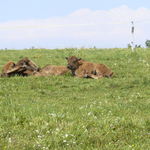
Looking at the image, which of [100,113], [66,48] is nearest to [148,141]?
[100,113]

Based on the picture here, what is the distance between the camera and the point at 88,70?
12.1 m

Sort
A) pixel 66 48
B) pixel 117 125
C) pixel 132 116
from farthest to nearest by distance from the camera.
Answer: pixel 66 48 → pixel 132 116 → pixel 117 125

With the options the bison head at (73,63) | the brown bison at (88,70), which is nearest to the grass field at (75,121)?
the brown bison at (88,70)

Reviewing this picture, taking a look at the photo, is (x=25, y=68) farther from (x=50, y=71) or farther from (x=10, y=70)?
(x=50, y=71)

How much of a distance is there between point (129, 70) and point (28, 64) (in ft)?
18.6

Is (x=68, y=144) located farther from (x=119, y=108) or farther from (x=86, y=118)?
(x=119, y=108)

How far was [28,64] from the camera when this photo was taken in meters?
12.6

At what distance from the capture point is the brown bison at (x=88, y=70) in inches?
470

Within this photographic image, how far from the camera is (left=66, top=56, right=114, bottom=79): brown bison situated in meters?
11.9

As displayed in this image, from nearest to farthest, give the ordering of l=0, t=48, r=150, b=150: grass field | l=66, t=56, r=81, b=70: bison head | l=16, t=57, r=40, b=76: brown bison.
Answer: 1. l=0, t=48, r=150, b=150: grass field
2. l=66, t=56, r=81, b=70: bison head
3. l=16, t=57, r=40, b=76: brown bison

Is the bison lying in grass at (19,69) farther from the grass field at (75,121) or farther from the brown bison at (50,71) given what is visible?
the grass field at (75,121)

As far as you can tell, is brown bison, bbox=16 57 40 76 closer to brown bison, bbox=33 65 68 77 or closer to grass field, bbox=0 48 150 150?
brown bison, bbox=33 65 68 77

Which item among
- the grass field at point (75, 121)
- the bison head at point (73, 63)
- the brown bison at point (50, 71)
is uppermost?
the bison head at point (73, 63)

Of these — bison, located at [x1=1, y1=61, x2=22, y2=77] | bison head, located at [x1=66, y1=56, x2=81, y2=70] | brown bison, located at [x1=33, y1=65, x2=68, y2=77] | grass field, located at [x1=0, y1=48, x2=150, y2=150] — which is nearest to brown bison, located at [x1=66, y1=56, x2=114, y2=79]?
bison head, located at [x1=66, y1=56, x2=81, y2=70]
